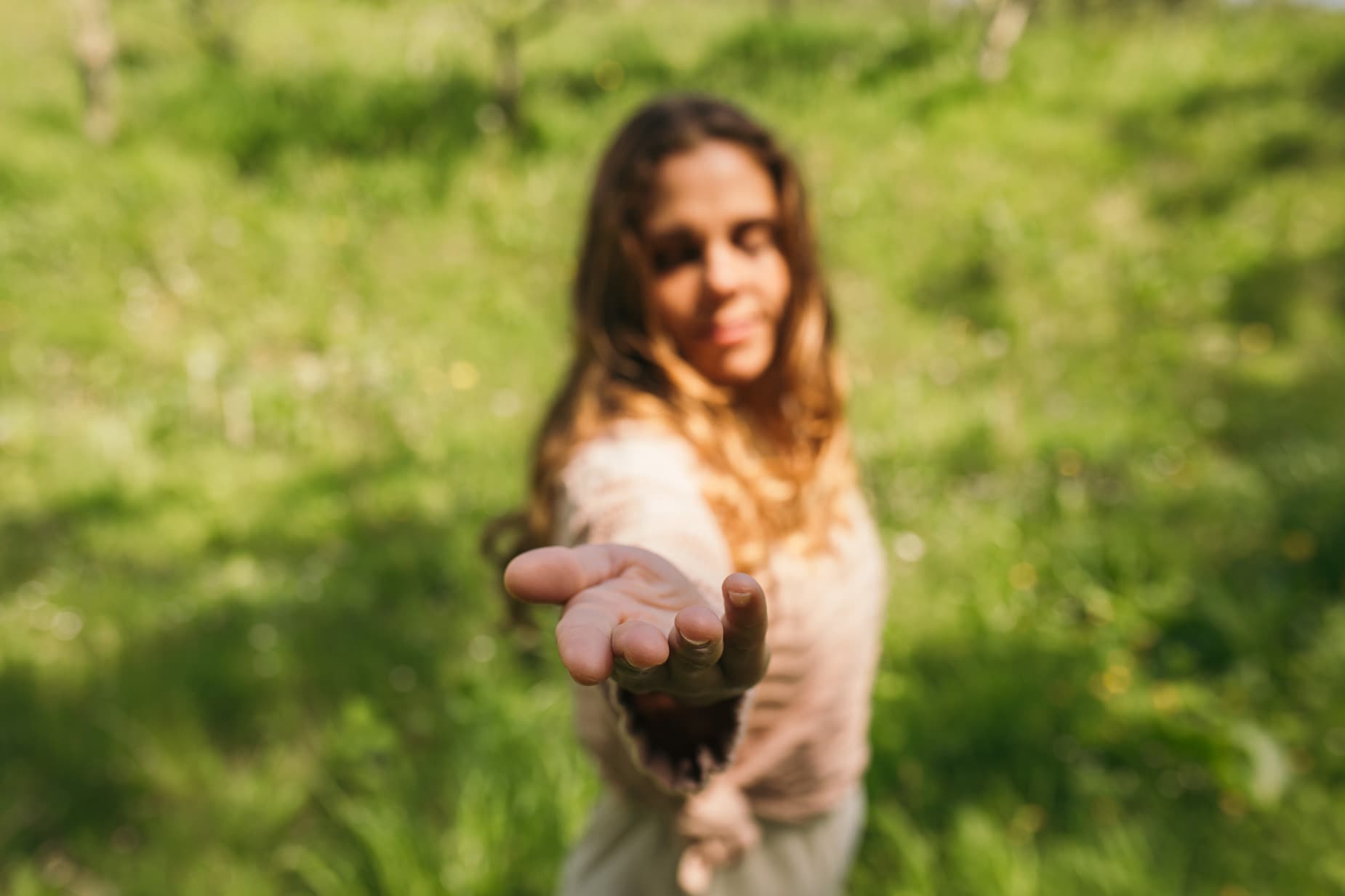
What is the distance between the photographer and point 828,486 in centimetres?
132

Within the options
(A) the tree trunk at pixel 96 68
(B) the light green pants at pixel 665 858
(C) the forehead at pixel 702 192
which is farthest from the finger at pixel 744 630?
(A) the tree trunk at pixel 96 68

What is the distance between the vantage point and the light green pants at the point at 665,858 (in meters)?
1.15

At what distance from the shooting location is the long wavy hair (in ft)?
3.65

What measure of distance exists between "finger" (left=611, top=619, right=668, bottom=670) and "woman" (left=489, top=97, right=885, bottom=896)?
246 mm

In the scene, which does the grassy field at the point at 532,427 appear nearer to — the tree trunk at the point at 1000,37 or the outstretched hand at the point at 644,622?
the tree trunk at the point at 1000,37

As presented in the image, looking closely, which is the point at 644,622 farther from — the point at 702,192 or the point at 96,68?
the point at 96,68

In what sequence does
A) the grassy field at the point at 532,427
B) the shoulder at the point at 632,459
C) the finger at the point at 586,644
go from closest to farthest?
the finger at the point at 586,644, the shoulder at the point at 632,459, the grassy field at the point at 532,427

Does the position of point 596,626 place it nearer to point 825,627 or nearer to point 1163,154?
point 825,627

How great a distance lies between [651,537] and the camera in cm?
87

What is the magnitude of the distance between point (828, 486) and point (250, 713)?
5.79 ft

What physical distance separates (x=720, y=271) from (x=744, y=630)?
1.91 feet

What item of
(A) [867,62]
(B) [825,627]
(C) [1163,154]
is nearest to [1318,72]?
(C) [1163,154]

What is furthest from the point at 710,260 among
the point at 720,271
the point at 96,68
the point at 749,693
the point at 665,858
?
the point at 96,68

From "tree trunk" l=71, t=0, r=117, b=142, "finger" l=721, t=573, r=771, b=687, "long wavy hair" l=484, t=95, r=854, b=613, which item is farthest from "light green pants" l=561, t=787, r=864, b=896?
"tree trunk" l=71, t=0, r=117, b=142
